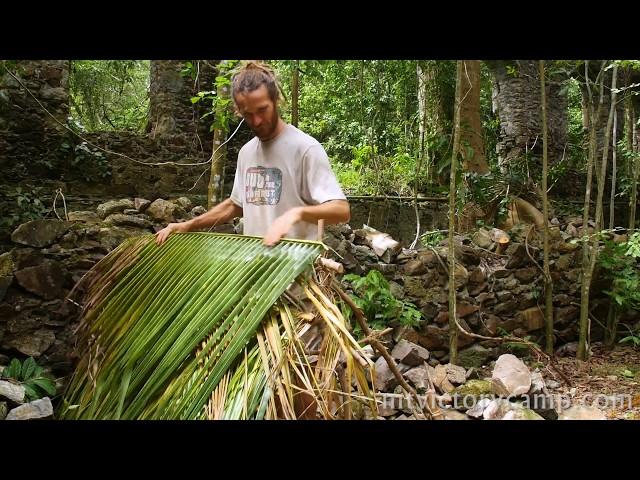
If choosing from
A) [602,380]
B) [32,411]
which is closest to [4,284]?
[32,411]

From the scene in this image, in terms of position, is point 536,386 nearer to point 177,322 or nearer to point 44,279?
point 177,322

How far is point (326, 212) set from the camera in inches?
54.6

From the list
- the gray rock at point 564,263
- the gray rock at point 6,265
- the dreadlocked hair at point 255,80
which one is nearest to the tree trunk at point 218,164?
the gray rock at point 6,265

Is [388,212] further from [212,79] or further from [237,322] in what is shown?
[237,322]

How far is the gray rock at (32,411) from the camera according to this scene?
163 cm

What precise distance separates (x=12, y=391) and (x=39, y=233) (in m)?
0.83

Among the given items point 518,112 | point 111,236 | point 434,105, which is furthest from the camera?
point 518,112

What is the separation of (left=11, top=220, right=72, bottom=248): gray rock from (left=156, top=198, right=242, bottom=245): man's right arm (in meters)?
0.87

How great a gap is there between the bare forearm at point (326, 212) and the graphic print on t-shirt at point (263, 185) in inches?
8.5

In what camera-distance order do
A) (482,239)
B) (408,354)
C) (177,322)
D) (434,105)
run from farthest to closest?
(434,105) < (482,239) < (408,354) < (177,322)

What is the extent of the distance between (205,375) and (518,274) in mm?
3886

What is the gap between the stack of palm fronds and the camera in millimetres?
935

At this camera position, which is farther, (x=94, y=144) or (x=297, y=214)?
(x=94, y=144)

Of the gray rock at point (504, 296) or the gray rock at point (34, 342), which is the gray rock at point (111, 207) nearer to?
the gray rock at point (34, 342)
